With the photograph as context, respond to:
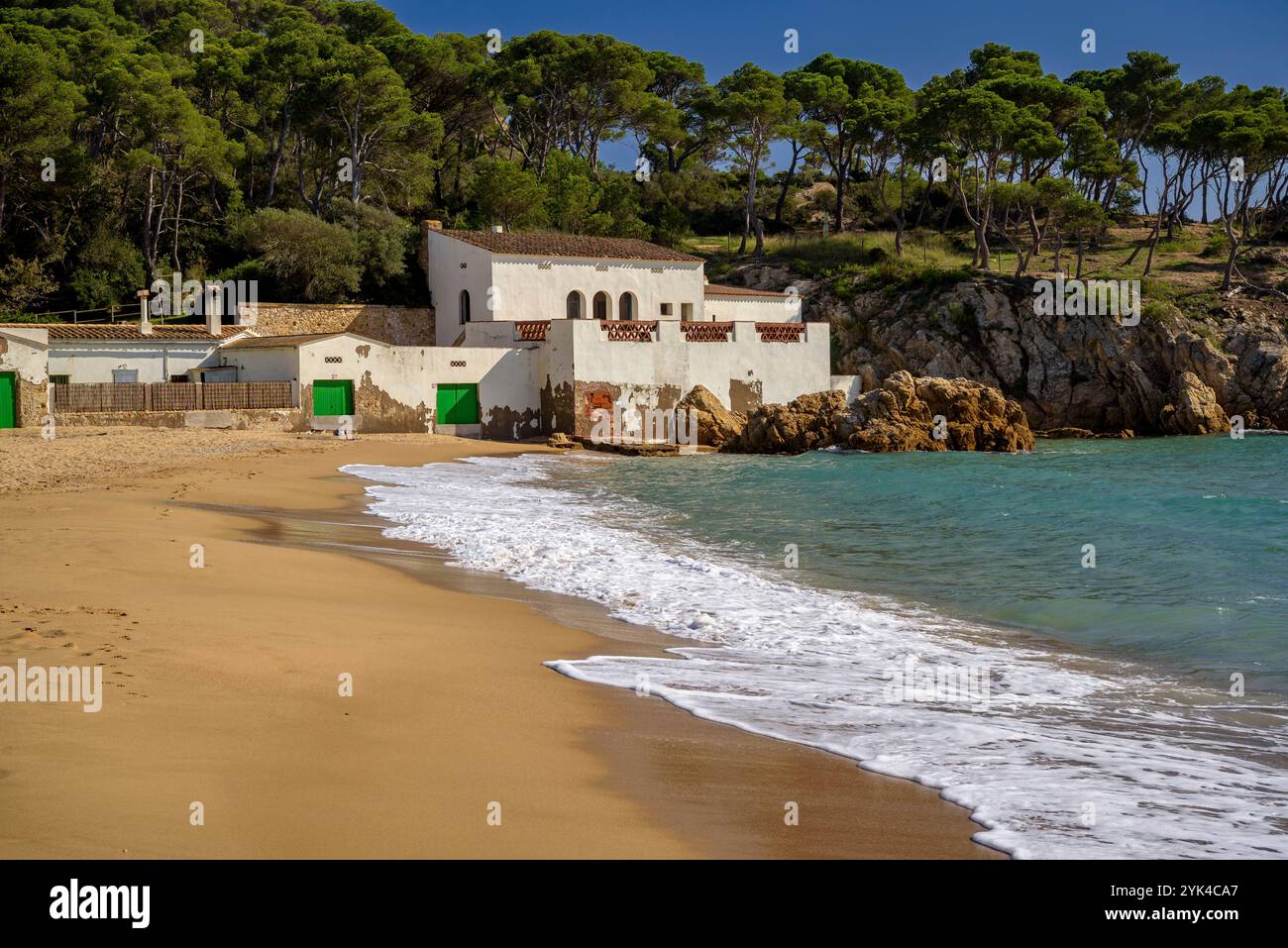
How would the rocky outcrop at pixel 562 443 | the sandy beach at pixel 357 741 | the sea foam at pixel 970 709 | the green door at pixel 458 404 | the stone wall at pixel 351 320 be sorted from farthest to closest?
the stone wall at pixel 351 320
the green door at pixel 458 404
the rocky outcrop at pixel 562 443
the sea foam at pixel 970 709
the sandy beach at pixel 357 741

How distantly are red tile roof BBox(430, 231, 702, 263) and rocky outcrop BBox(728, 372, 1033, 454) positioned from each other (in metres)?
9.99

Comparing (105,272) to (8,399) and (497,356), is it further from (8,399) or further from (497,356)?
(497,356)

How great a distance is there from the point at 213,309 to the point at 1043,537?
107 feet

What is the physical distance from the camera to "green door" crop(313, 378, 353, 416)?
115 ft

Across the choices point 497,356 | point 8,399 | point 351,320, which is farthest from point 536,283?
point 8,399

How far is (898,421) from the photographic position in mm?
36281

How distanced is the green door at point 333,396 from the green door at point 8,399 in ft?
26.9

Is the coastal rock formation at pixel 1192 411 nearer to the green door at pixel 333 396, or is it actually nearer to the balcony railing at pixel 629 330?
the balcony railing at pixel 629 330

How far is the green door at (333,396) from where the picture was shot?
115 feet

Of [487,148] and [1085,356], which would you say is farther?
[487,148]

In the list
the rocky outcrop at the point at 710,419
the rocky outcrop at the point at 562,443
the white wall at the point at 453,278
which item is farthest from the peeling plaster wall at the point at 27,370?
the rocky outcrop at the point at 710,419

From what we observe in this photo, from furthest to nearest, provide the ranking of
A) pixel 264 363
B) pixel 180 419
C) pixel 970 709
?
1. pixel 264 363
2. pixel 180 419
3. pixel 970 709

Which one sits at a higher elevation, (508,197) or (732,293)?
(508,197)

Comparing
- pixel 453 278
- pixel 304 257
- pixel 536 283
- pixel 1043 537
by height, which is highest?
pixel 304 257
